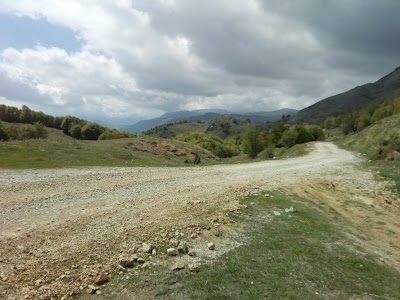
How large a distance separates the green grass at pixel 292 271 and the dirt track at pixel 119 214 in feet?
4.06

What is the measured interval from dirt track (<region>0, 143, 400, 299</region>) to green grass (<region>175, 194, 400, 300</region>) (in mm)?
1236

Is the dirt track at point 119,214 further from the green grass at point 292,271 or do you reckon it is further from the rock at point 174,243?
the green grass at point 292,271

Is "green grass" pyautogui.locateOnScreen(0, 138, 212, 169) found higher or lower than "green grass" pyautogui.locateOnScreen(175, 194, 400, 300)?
higher

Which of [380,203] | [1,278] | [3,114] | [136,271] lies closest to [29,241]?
[1,278]

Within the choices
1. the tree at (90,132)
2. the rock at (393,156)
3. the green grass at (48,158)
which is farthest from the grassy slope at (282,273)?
the tree at (90,132)

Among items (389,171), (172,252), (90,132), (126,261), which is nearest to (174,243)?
(172,252)

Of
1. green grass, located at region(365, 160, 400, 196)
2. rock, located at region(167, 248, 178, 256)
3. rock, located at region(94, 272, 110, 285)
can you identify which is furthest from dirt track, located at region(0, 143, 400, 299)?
green grass, located at region(365, 160, 400, 196)

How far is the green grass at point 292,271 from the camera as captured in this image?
8.91 meters

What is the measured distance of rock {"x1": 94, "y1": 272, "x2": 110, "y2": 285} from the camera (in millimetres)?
8594

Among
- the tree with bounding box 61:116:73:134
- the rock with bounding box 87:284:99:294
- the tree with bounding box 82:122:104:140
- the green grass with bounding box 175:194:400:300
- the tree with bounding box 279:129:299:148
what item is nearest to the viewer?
the rock with bounding box 87:284:99:294

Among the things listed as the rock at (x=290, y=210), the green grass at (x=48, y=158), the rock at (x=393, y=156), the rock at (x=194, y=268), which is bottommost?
the rock at (x=194, y=268)

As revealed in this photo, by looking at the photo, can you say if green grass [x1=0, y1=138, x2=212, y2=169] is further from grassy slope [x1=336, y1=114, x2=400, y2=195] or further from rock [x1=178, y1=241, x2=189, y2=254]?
rock [x1=178, y1=241, x2=189, y2=254]

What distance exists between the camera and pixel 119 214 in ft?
45.3

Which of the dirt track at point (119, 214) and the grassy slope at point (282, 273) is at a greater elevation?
the dirt track at point (119, 214)
